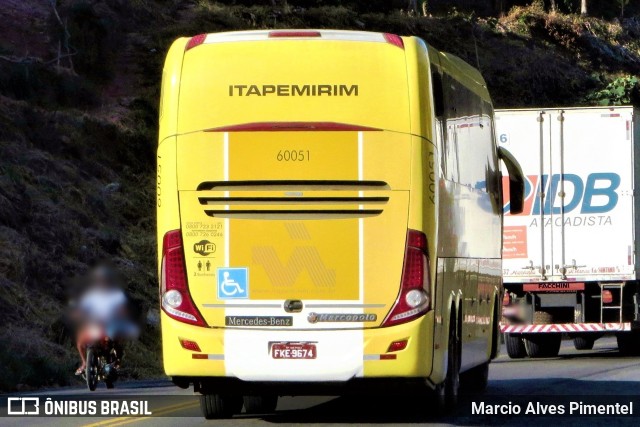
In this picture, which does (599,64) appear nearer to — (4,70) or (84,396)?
(4,70)

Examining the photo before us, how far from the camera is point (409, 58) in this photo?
13.9m

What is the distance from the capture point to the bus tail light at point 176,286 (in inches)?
544

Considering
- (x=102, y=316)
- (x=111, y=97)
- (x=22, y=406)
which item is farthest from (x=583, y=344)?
(x=111, y=97)

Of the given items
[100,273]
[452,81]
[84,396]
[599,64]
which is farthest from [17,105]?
[599,64]

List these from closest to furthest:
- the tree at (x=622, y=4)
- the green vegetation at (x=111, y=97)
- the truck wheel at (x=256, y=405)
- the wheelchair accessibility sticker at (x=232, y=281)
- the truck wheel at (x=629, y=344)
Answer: the wheelchair accessibility sticker at (x=232, y=281) → the truck wheel at (x=256, y=405) → the truck wheel at (x=629, y=344) → the green vegetation at (x=111, y=97) → the tree at (x=622, y=4)

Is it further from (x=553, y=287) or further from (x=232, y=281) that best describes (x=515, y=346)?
(x=232, y=281)

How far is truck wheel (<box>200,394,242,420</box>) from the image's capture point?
1517 centimetres

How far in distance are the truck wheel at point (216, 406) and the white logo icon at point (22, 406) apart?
2.16 m

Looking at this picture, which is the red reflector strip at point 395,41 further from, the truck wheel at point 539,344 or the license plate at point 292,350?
the truck wheel at point 539,344

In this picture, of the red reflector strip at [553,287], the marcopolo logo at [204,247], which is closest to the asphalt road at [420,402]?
the red reflector strip at [553,287]

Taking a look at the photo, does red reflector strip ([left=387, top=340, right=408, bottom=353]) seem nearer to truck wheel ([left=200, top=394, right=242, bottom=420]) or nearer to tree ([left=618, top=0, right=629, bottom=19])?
truck wheel ([left=200, top=394, right=242, bottom=420])

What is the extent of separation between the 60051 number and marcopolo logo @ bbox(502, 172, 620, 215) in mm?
12051

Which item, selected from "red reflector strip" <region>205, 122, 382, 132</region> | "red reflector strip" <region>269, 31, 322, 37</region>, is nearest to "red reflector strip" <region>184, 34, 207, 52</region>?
"red reflector strip" <region>269, 31, 322, 37</region>

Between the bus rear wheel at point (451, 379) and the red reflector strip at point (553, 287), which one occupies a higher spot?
the red reflector strip at point (553, 287)
